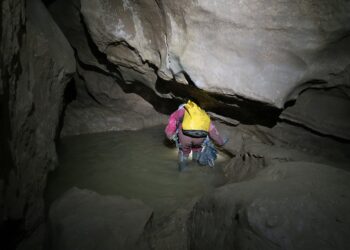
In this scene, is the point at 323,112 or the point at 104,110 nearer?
the point at 323,112

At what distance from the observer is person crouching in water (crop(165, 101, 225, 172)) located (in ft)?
15.6

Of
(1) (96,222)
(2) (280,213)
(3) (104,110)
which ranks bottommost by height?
(1) (96,222)

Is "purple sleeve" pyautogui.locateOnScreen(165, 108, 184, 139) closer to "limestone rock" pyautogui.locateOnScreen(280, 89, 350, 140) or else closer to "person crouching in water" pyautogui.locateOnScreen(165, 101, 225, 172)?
"person crouching in water" pyautogui.locateOnScreen(165, 101, 225, 172)

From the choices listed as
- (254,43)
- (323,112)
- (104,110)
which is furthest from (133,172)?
(323,112)

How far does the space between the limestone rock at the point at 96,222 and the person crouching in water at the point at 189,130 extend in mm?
1611

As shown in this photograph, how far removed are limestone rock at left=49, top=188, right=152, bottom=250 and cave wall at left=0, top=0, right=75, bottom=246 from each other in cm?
49

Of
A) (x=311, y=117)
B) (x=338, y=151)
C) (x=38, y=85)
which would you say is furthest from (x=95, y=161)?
(x=338, y=151)

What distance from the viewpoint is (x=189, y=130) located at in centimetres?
479

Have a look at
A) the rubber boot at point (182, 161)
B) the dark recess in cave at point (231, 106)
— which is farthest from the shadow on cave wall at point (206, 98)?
the rubber boot at point (182, 161)

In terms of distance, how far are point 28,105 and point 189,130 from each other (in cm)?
251

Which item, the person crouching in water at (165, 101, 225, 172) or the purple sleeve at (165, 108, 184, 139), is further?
the purple sleeve at (165, 108, 184, 139)

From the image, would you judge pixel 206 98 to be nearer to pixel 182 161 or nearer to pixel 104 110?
pixel 182 161

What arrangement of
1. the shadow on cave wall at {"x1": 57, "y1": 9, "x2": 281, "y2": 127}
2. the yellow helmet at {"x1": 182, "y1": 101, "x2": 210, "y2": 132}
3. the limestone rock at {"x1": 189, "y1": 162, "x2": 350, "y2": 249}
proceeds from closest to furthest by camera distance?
the limestone rock at {"x1": 189, "y1": 162, "x2": 350, "y2": 249} → the yellow helmet at {"x1": 182, "y1": 101, "x2": 210, "y2": 132} → the shadow on cave wall at {"x1": 57, "y1": 9, "x2": 281, "y2": 127}

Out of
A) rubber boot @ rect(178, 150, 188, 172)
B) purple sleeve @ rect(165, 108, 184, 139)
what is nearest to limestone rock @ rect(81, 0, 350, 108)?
purple sleeve @ rect(165, 108, 184, 139)
